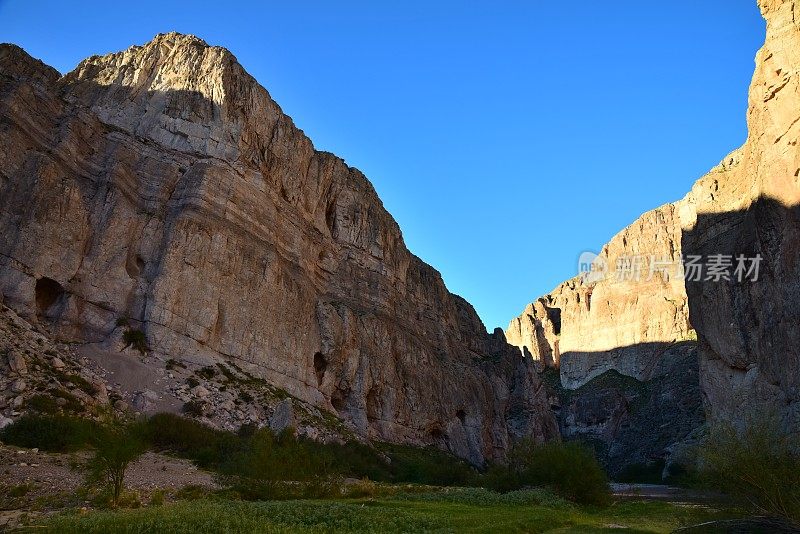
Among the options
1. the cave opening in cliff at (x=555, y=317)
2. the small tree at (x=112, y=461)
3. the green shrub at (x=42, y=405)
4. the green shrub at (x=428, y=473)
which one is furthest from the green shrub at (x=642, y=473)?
the cave opening in cliff at (x=555, y=317)

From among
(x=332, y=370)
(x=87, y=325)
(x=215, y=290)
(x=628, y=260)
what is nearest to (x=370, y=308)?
(x=332, y=370)

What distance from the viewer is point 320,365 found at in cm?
5534

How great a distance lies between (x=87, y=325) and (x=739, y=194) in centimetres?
5218

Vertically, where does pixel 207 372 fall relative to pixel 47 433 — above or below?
above

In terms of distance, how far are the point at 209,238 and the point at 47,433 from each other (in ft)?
78.8

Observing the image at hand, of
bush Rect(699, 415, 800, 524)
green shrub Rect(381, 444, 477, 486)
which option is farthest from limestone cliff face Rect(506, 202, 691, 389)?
bush Rect(699, 415, 800, 524)

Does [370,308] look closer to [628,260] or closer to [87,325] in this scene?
[87,325]

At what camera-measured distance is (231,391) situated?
38875mm

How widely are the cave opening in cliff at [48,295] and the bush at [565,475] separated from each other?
1221 inches

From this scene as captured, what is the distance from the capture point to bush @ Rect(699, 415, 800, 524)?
19250mm

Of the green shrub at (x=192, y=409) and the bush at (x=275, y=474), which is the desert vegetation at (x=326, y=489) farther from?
the green shrub at (x=192, y=409)

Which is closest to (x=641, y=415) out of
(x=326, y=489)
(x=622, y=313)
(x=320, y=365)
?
(x=622, y=313)

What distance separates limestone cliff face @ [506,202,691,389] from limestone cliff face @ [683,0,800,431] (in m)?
78.9

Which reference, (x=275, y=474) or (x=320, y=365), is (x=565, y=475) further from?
(x=320, y=365)
